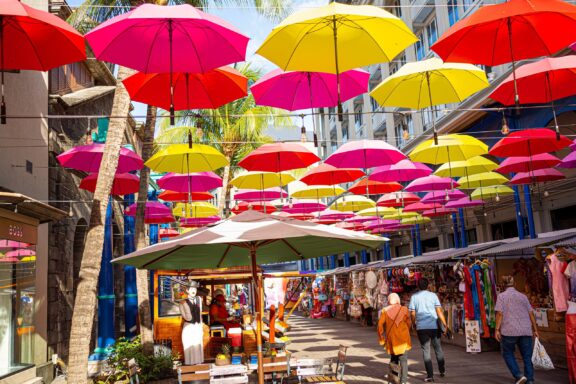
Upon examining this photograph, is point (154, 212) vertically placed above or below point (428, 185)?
below

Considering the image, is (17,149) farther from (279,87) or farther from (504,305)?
(504,305)

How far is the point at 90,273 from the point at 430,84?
275 inches

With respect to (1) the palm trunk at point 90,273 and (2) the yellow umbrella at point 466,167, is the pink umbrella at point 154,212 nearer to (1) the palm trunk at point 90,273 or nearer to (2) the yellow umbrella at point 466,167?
(1) the palm trunk at point 90,273

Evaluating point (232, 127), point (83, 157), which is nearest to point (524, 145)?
point (83, 157)

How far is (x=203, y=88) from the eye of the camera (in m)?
9.37

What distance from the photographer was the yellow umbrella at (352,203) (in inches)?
799

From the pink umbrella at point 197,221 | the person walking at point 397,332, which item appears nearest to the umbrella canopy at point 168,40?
the person walking at point 397,332

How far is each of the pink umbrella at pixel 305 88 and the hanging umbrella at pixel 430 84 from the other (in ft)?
1.81

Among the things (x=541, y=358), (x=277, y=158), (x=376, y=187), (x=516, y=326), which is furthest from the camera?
(x=376, y=187)

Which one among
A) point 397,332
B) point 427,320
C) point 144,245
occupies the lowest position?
point 397,332

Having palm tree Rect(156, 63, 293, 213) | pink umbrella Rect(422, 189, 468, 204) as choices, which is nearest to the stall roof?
pink umbrella Rect(422, 189, 468, 204)

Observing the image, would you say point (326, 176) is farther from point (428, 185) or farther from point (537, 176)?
point (537, 176)

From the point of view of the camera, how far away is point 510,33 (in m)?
7.10

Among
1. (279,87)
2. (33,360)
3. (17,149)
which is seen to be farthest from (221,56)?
(33,360)
